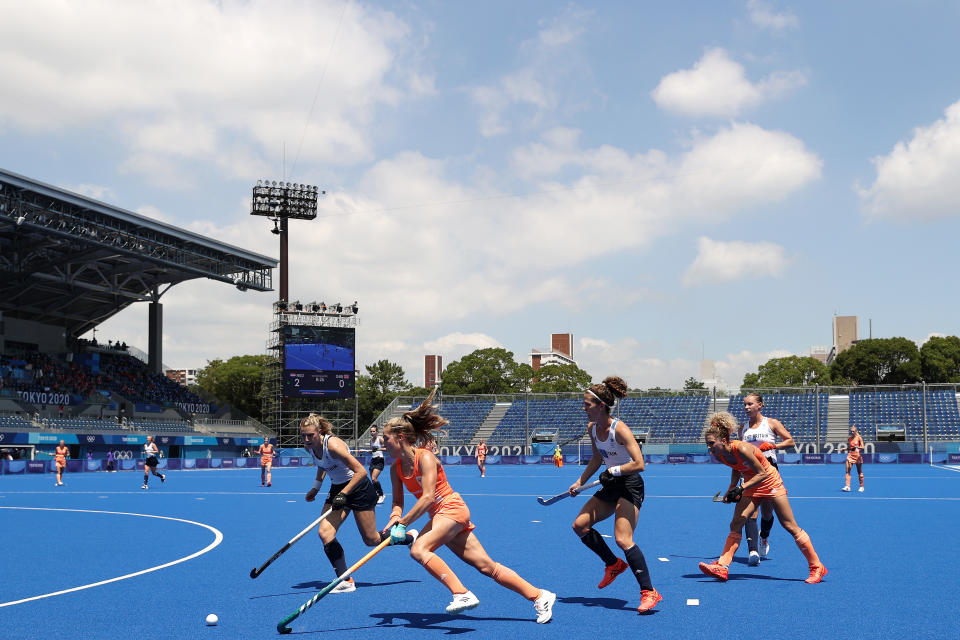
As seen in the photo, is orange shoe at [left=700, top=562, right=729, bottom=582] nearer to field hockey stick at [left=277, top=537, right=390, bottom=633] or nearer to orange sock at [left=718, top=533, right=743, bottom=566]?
orange sock at [left=718, top=533, right=743, bottom=566]

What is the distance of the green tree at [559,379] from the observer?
4242 inches

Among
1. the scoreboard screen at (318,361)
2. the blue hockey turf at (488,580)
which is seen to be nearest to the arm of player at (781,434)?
the blue hockey turf at (488,580)

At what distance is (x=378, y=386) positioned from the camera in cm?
10125

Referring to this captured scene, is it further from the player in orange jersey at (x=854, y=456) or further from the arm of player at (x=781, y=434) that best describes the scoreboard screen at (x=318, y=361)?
the arm of player at (x=781, y=434)

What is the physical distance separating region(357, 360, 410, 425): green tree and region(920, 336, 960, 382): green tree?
5696 cm

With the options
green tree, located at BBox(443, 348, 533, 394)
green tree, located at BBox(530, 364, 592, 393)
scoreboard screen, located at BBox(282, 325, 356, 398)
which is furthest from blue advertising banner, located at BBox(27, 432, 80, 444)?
green tree, located at BBox(530, 364, 592, 393)

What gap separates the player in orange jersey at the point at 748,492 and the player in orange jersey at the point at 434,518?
3.20 meters

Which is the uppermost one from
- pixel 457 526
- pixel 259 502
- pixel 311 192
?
pixel 311 192

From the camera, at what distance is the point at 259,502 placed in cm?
2403

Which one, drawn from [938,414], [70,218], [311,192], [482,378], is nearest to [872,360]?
[938,414]

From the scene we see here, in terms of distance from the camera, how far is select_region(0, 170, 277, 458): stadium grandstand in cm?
4881

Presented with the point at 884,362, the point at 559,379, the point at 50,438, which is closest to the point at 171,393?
the point at 50,438

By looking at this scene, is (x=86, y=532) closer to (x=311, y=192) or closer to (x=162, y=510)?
(x=162, y=510)

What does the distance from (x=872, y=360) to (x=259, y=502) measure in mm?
85086
